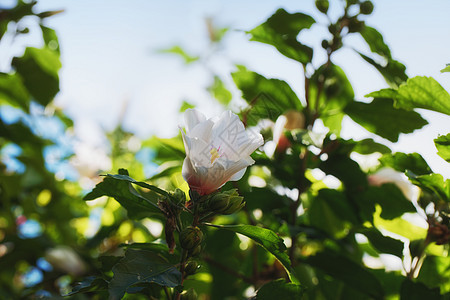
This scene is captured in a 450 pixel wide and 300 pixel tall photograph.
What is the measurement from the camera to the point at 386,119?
0.86 metres

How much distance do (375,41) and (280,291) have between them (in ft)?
1.96

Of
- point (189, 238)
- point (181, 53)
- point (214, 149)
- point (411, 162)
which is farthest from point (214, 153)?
point (181, 53)

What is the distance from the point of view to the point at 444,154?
691 millimetres

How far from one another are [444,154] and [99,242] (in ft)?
3.54

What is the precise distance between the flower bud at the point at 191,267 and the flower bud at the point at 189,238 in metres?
0.04

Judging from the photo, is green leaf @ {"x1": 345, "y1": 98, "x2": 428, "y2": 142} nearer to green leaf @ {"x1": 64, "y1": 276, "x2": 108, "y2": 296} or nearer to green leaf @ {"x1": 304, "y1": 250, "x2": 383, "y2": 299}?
green leaf @ {"x1": 304, "y1": 250, "x2": 383, "y2": 299}

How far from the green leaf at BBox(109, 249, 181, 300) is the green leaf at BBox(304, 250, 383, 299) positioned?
40 centimetres

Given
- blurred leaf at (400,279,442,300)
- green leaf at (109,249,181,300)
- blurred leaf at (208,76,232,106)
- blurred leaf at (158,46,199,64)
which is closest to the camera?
green leaf at (109,249,181,300)

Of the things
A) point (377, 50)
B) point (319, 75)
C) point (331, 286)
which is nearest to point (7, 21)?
point (319, 75)

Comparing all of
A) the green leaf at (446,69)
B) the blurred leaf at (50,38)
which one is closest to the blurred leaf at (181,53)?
the blurred leaf at (50,38)

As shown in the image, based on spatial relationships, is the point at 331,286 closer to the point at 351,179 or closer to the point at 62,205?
the point at 351,179

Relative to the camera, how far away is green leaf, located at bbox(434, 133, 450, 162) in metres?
0.68

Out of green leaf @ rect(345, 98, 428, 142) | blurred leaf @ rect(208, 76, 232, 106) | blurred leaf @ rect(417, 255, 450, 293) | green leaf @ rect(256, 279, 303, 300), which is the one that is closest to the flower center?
green leaf @ rect(256, 279, 303, 300)

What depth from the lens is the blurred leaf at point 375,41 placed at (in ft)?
2.96
